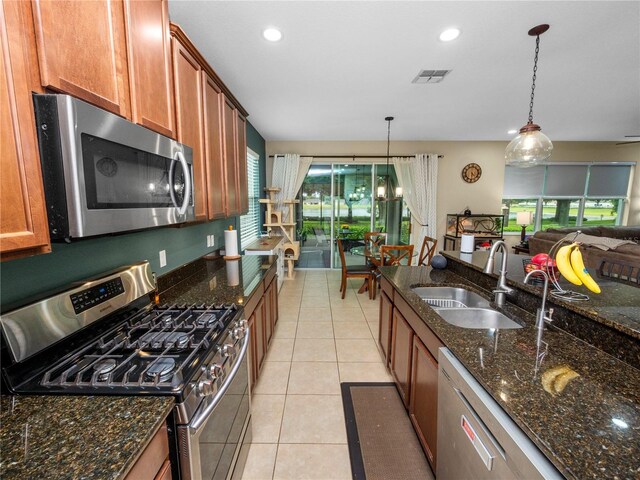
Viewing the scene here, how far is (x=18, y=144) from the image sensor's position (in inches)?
27.0

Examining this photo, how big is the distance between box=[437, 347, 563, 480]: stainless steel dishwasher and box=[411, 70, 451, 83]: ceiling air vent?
253cm

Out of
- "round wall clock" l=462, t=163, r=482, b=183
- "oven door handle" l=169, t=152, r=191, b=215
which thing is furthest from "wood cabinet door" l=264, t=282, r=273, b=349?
"round wall clock" l=462, t=163, r=482, b=183

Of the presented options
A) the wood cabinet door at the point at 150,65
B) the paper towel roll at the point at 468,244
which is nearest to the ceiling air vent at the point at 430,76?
the paper towel roll at the point at 468,244

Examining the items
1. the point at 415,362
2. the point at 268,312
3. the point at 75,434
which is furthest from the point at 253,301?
the point at 75,434

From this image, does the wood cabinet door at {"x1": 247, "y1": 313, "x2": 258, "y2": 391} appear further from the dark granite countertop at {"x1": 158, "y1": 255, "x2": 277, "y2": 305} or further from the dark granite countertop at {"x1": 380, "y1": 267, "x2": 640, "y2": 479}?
the dark granite countertop at {"x1": 380, "y1": 267, "x2": 640, "y2": 479}

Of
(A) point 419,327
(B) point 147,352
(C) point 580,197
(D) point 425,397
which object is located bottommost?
(D) point 425,397

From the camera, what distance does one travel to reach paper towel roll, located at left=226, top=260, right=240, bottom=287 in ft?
6.63

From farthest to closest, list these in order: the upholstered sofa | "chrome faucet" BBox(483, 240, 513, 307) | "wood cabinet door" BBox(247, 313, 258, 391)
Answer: the upholstered sofa → "wood cabinet door" BBox(247, 313, 258, 391) → "chrome faucet" BBox(483, 240, 513, 307)

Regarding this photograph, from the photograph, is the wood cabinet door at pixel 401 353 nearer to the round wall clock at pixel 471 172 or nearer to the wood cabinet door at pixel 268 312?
the wood cabinet door at pixel 268 312

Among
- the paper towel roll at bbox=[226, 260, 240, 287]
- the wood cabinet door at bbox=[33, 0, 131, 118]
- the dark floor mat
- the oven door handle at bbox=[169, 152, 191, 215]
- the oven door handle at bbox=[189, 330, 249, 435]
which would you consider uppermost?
the wood cabinet door at bbox=[33, 0, 131, 118]

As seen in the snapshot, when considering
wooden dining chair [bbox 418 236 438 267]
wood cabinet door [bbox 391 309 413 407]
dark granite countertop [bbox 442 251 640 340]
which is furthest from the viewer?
wooden dining chair [bbox 418 236 438 267]

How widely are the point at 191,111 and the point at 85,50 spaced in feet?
2.62

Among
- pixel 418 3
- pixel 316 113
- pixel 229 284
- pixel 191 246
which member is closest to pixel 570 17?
pixel 418 3

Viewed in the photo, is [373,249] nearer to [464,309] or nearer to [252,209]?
[252,209]
